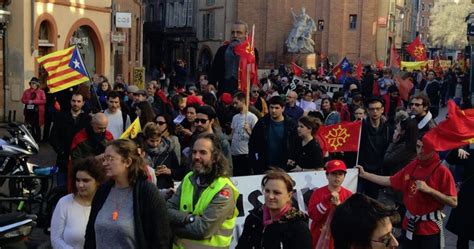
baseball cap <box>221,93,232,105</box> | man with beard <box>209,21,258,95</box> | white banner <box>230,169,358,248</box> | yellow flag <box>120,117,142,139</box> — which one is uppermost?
man with beard <box>209,21,258,95</box>

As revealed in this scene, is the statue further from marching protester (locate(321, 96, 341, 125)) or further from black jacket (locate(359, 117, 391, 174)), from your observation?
black jacket (locate(359, 117, 391, 174))

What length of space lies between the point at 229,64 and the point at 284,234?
9.01 meters

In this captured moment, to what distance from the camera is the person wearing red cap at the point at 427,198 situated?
245 inches

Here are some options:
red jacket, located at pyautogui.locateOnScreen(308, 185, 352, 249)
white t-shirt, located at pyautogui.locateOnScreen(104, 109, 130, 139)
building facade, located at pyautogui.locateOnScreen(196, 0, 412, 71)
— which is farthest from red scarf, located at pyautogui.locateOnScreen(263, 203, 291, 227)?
building facade, located at pyautogui.locateOnScreen(196, 0, 412, 71)

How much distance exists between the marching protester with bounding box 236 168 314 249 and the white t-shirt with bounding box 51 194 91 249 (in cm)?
138

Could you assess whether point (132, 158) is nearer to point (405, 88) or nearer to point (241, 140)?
point (241, 140)

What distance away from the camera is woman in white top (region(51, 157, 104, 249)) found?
5.49m

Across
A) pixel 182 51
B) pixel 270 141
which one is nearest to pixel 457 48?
pixel 182 51

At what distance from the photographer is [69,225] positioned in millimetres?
5516

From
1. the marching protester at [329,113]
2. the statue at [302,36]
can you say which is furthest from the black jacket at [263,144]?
the statue at [302,36]

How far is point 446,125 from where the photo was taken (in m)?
6.66

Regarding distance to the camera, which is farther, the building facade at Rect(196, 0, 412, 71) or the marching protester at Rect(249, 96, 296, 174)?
the building facade at Rect(196, 0, 412, 71)

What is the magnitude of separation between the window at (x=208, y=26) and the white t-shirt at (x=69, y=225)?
155 feet

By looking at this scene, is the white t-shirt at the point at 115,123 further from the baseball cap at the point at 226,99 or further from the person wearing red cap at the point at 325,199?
the person wearing red cap at the point at 325,199
